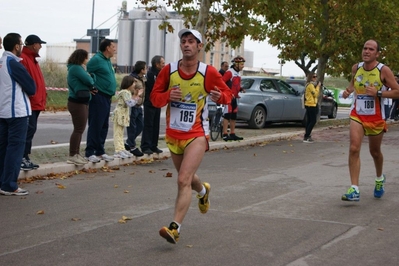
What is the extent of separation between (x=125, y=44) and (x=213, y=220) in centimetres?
6651

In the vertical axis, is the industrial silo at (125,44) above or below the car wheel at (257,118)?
above

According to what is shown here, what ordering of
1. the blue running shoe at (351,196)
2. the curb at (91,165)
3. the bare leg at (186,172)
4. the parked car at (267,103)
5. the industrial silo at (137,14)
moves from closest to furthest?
the bare leg at (186,172) → the blue running shoe at (351,196) → the curb at (91,165) → the parked car at (267,103) → the industrial silo at (137,14)

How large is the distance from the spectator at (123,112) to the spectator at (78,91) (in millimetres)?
1325

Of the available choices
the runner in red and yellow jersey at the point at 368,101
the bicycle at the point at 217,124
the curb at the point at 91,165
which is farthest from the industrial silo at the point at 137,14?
the runner in red and yellow jersey at the point at 368,101

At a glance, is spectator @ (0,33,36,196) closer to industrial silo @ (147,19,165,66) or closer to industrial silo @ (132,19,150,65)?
industrial silo @ (147,19,165,66)

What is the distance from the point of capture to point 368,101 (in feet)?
32.7

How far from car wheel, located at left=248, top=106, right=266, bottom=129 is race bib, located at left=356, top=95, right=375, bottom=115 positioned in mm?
13144

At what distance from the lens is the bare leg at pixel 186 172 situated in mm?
7184

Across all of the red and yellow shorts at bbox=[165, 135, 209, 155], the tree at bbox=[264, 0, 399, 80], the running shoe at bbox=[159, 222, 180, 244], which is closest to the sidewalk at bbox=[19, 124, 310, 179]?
the red and yellow shorts at bbox=[165, 135, 209, 155]

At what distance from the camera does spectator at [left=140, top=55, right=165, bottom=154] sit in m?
14.6

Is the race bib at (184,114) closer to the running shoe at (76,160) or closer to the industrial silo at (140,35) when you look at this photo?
the running shoe at (76,160)

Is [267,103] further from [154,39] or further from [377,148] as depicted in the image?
[154,39]

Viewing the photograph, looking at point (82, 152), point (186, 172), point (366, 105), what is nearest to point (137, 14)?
point (82, 152)

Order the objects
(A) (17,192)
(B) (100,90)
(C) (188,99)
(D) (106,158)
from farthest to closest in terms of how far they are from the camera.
Answer: (D) (106,158) → (B) (100,90) → (A) (17,192) → (C) (188,99)
